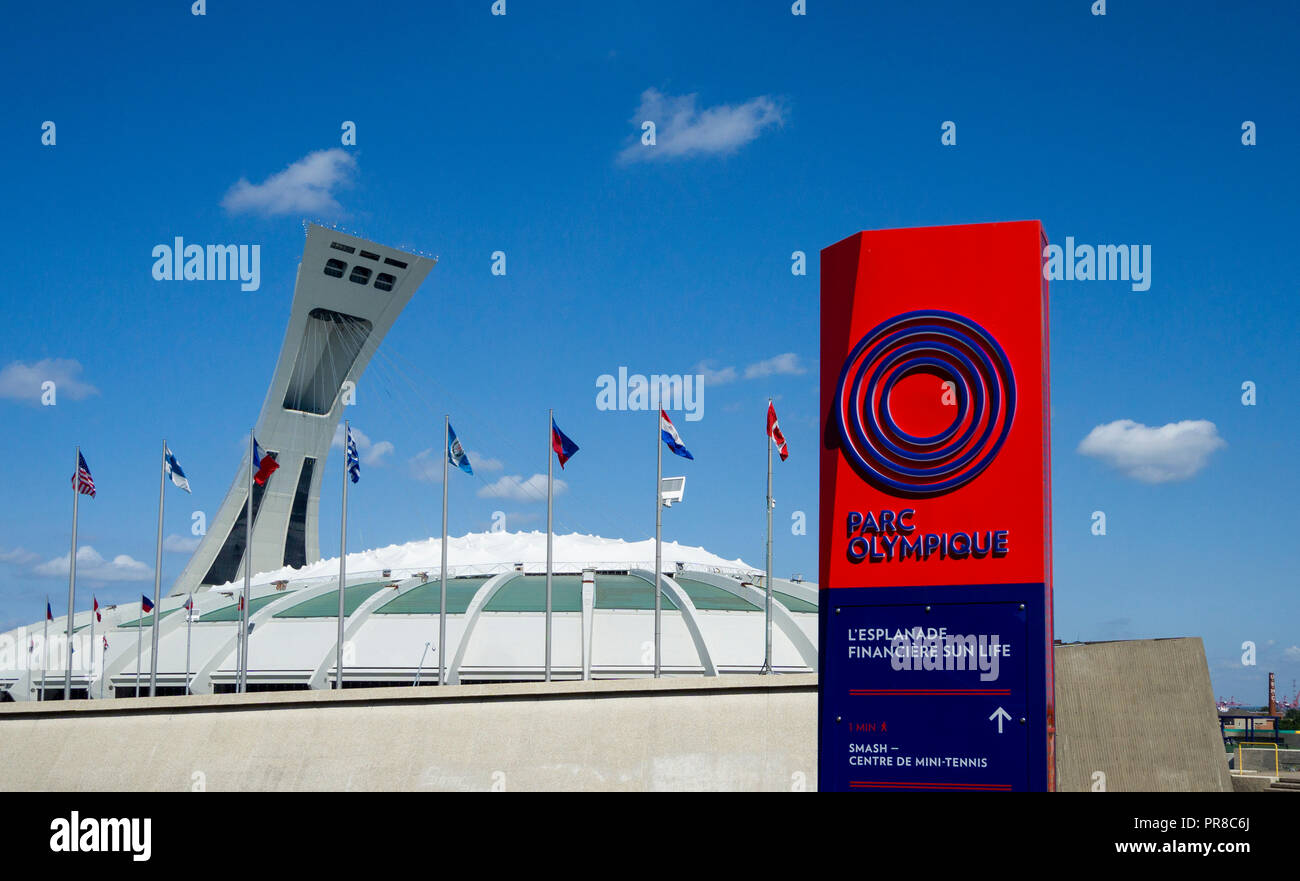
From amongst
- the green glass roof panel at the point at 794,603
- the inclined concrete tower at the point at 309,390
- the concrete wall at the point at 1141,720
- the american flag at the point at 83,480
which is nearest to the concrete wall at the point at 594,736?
the concrete wall at the point at 1141,720

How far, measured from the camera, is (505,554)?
53.1 metres

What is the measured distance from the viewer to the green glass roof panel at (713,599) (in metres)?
42.3

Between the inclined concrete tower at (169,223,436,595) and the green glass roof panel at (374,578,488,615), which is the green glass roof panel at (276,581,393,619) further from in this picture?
the inclined concrete tower at (169,223,436,595)

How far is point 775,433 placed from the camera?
1168 inches

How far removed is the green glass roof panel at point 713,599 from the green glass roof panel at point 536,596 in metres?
1.85

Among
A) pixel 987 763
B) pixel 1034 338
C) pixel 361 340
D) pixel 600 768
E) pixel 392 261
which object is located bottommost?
pixel 600 768

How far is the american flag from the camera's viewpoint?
36594 millimetres

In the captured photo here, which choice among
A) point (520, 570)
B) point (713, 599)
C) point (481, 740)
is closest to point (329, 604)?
point (520, 570)

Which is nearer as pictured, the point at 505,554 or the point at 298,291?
the point at 505,554
